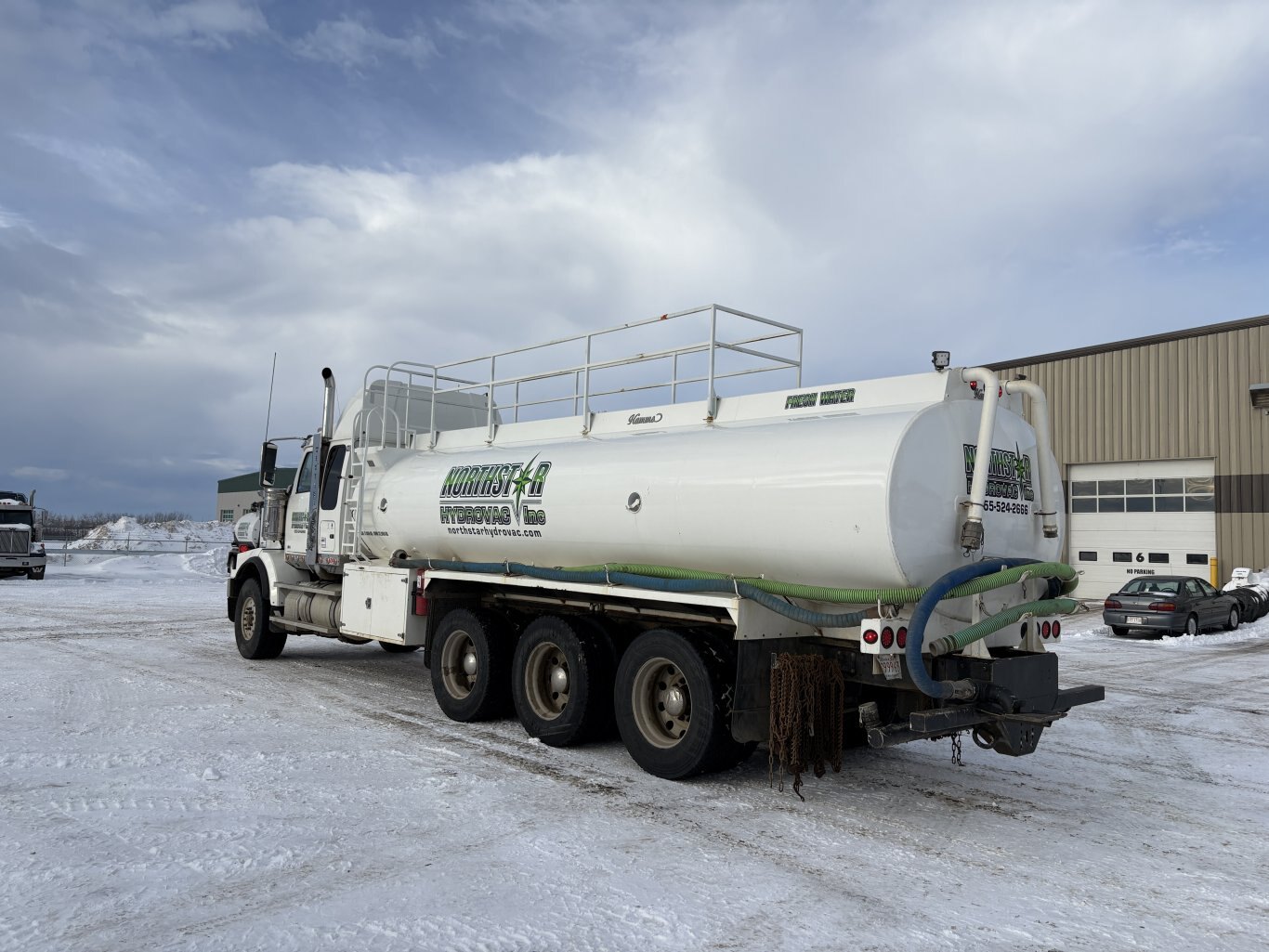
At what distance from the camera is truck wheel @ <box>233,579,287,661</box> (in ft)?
42.3

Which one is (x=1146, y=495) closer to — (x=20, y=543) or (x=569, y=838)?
(x=569, y=838)

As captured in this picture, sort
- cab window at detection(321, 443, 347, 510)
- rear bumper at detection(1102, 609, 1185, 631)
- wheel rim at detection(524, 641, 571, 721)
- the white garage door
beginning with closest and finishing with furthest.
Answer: wheel rim at detection(524, 641, 571, 721)
cab window at detection(321, 443, 347, 510)
rear bumper at detection(1102, 609, 1185, 631)
the white garage door

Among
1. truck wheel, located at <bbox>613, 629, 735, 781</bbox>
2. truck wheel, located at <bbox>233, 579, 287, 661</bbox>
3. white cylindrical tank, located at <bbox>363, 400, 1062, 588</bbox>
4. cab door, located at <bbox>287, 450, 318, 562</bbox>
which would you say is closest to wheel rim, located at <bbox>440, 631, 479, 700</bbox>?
white cylindrical tank, located at <bbox>363, 400, 1062, 588</bbox>

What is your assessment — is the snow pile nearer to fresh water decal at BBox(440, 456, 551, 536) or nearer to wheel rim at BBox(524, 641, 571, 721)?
fresh water decal at BBox(440, 456, 551, 536)

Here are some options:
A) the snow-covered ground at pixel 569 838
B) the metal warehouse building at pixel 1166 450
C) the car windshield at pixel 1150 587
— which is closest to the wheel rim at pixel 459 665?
the snow-covered ground at pixel 569 838

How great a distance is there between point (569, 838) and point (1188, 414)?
27238mm

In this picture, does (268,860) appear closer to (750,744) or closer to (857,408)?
(750,744)

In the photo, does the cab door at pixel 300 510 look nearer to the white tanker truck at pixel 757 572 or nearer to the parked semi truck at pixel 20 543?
the white tanker truck at pixel 757 572

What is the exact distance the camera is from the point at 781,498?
6488 mm

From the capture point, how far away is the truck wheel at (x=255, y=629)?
508 inches

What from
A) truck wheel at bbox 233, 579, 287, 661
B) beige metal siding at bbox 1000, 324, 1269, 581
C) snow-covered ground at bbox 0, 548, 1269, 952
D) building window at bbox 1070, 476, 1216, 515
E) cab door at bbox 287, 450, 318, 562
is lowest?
snow-covered ground at bbox 0, 548, 1269, 952

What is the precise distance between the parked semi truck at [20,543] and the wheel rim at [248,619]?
2090 centimetres

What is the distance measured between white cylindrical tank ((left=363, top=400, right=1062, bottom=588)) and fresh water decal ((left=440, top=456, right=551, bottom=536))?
0.07 feet

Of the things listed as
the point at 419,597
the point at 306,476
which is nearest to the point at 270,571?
the point at 306,476
